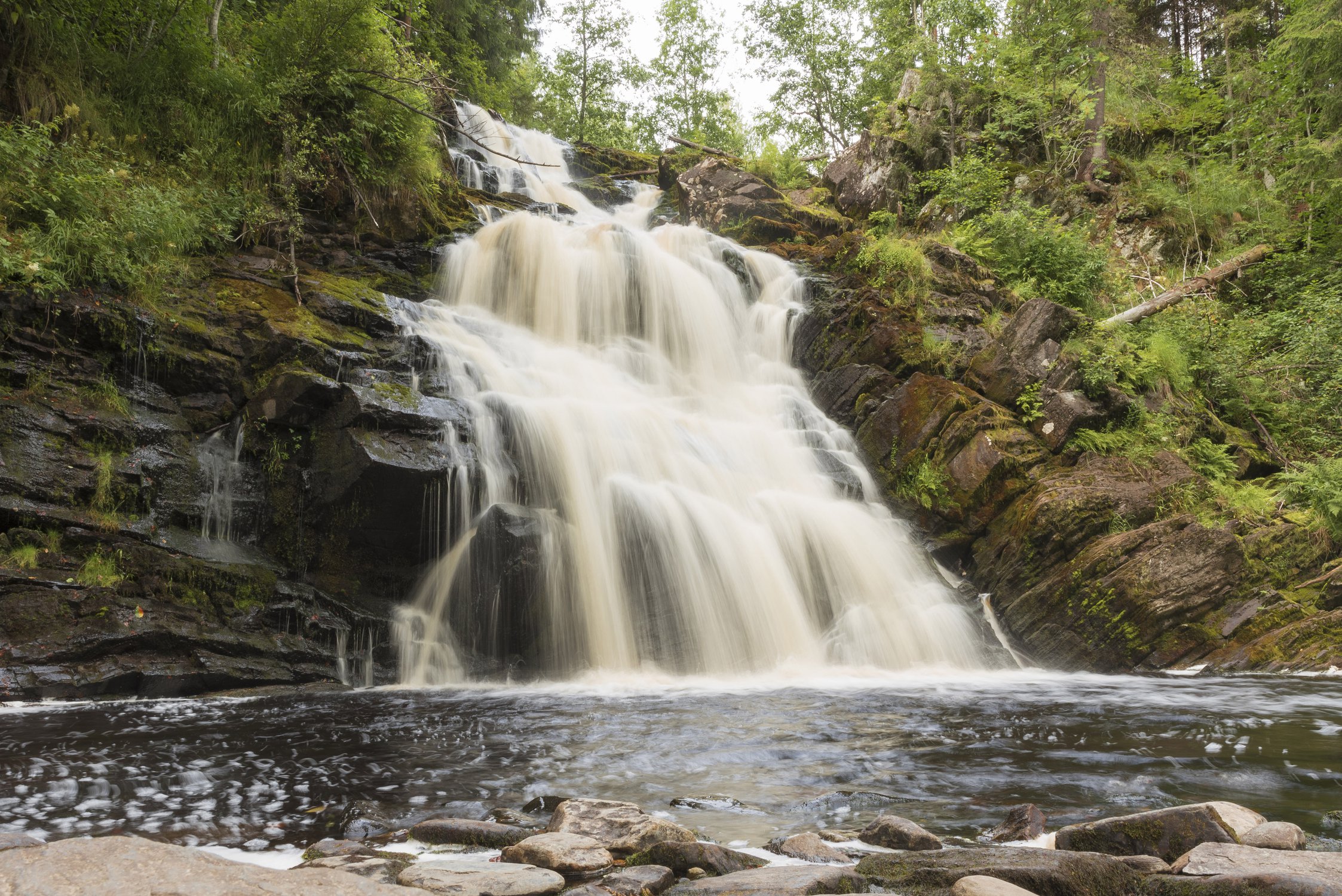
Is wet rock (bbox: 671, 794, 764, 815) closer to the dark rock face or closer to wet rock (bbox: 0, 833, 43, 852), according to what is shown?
wet rock (bbox: 0, 833, 43, 852)

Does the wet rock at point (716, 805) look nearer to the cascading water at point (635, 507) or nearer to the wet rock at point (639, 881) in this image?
the wet rock at point (639, 881)

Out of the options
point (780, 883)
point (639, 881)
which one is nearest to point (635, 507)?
point (639, 881)

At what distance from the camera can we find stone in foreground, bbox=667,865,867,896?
2846 millimetres

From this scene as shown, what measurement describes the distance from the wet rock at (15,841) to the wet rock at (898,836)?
12.2ft

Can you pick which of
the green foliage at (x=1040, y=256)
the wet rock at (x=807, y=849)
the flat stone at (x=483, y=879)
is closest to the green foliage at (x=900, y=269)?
the green foliage at (x=1040, y=256)

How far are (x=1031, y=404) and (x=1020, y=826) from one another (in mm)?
9518

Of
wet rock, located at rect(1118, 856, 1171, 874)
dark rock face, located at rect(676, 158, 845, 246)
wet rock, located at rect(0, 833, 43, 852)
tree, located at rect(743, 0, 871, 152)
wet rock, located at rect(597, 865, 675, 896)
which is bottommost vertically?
wet rock, located at rect(597, 865, 675, 896)

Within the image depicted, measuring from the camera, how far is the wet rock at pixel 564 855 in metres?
3.28

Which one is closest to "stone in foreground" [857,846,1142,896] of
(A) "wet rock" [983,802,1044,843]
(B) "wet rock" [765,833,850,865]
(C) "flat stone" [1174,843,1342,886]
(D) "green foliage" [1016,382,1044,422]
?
(C) "flat stone" [1174,843,1342,886]

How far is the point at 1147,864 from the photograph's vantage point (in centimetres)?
305

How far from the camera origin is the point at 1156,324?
1455 centimetres

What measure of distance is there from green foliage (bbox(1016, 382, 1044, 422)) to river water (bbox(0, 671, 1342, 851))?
488cm

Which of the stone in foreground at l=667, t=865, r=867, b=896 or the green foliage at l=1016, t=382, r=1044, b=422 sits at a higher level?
the green foliage at l=1016, t=382, r=1044, b=422

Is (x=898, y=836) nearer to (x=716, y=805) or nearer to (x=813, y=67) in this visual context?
(x=716, y=805)
